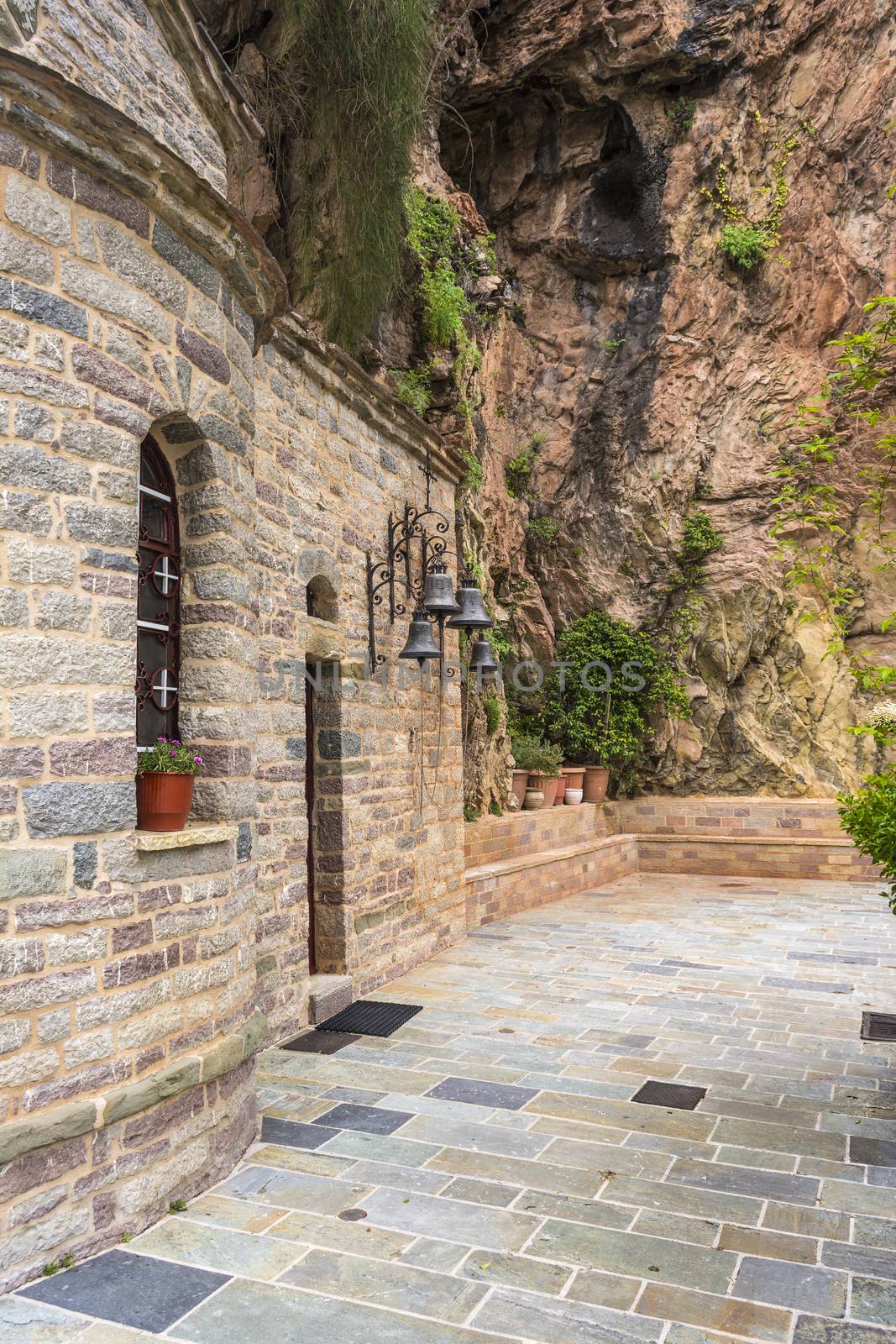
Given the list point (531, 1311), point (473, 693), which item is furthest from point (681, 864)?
point (531, 1311)

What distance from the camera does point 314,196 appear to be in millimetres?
7762

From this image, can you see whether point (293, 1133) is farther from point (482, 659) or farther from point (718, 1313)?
point (482, 659)

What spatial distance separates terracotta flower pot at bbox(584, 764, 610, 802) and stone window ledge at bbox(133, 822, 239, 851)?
31.7ft

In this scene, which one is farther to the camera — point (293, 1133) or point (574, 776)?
point (574, 776)

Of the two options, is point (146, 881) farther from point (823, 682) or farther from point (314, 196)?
point (823, 682)

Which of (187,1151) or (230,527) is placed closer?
(187,1151)

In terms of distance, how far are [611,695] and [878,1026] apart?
8.02 m

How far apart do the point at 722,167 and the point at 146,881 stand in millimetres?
13792

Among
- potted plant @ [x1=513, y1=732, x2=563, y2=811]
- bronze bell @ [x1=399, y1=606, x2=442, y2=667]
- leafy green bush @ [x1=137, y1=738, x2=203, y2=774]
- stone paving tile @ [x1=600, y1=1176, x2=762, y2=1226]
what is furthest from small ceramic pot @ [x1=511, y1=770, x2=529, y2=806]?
leafy green bush @ [x1=137, y1=738, x2=203, y2=774]

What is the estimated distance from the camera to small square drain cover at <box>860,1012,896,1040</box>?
214 inches

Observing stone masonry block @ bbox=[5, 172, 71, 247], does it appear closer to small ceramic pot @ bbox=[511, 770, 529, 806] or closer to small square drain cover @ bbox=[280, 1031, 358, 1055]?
small square drain cover @ bbox=[280, 1031, 358, 1055]

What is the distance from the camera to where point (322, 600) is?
6.05m

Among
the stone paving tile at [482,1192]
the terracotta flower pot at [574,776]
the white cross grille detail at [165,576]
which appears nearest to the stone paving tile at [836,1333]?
the stone paving tile at [482,1192]

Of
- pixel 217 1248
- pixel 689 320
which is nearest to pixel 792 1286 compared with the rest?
pixel 217 1248
